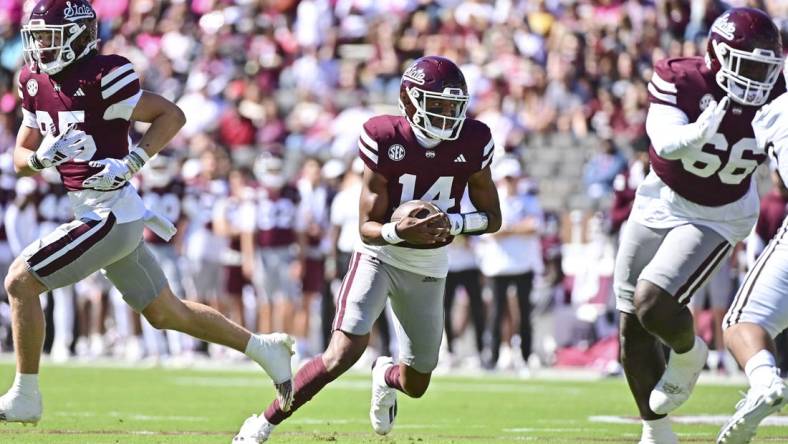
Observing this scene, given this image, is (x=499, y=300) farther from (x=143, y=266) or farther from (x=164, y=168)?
(x=143, y=266)

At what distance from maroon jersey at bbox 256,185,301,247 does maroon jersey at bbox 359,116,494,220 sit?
7381 mm

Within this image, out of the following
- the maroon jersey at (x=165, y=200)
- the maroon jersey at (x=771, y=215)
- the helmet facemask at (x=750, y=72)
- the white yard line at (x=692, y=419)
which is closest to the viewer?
the helmet facemask at (x=750, y=72)

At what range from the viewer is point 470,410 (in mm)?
9062

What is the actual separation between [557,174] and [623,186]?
388cm

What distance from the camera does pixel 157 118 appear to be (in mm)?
6789

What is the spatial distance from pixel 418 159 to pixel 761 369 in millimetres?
1932

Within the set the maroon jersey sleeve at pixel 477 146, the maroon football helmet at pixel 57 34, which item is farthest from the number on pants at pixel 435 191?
the maroon football helmet at pixel 57 34

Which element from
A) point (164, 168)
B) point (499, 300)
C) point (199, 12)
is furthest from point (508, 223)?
point (199, 12)

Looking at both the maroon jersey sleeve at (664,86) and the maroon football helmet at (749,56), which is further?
the maroon jersey sleeve at (664,86)

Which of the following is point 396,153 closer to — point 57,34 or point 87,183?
point 87,183

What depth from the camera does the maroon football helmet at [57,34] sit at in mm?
6539

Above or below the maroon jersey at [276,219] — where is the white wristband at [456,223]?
above

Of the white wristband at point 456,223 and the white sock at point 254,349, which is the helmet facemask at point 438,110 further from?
the white sock at point 254,349

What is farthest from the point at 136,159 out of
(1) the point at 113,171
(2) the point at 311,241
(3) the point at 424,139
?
(2) the point at 311,241
